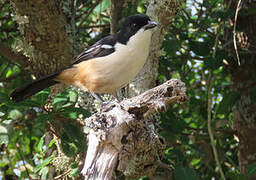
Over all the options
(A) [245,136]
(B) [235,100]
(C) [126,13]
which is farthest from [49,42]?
(A) [245,136]

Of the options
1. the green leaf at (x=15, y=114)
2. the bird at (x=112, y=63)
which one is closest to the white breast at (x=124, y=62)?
the bird at (x=112, y=63)

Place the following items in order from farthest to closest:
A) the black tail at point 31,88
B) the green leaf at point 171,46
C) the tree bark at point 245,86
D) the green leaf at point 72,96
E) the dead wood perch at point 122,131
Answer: the tree bark at point 245,86
the green leaf at point 171,46
the black tail at point 31,88
the green leaf at point 72,96
the dead wood perch at point 122,131

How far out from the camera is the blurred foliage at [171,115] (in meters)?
3.40

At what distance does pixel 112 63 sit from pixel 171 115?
1216 mm

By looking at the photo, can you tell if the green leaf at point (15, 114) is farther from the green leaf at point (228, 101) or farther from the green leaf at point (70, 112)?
the green leaf at point (228, 101)

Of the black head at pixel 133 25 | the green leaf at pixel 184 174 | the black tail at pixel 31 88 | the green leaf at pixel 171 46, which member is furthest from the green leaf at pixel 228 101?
the black tail at pixel 31 88

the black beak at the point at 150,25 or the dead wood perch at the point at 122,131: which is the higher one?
the black beak at the point at 150,25

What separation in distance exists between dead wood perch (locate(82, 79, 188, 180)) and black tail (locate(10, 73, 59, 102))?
1.22m

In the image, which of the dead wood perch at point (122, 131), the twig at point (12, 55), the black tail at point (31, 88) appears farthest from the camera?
the twig at point (12, 55)

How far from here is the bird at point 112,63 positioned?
3.51 meters

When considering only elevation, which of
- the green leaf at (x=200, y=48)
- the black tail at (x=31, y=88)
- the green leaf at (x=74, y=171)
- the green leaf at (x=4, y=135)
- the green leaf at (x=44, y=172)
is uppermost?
the green leaf at (x=200, y=48)

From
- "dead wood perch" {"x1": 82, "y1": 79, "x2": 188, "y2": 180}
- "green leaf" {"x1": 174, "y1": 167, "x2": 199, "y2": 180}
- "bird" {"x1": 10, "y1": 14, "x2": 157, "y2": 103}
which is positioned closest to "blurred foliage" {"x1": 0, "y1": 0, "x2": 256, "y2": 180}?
"green leaf" {"x1": 174, "y1": 167, "x2": 199, "y2": 180}

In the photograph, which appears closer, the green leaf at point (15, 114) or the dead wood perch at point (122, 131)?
the dead wood perch at point (122, 131)

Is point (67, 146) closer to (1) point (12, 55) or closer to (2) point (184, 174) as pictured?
(2) point (184, 174)
